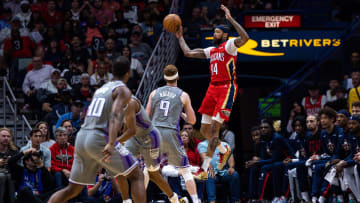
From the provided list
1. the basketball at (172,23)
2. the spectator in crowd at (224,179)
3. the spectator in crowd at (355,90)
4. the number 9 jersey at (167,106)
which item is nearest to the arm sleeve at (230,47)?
the basketball at (172,23)

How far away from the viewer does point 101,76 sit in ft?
49.8

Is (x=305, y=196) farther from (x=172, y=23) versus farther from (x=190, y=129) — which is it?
(x=172, y=23)

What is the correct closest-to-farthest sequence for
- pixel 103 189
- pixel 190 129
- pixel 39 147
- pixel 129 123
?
1. pixel 129 123
2. pixel 39 147
3. pixel 103 189
4. pixel 190 129

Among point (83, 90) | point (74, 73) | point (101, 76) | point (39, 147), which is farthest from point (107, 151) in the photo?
point (74, 73)

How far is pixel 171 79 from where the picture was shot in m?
9.66

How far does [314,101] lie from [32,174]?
6935 millimetres

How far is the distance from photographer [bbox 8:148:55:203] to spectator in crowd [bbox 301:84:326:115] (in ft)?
21.4

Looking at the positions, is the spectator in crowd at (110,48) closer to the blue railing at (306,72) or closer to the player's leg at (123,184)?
the blue railing at (306,72)

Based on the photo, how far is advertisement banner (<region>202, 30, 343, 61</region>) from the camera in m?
15.9

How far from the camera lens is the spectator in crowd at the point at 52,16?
712 inches

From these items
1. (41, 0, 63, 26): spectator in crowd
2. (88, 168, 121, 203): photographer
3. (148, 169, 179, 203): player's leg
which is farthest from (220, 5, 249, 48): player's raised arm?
(41, 0, 63, 26): spectator in crowd

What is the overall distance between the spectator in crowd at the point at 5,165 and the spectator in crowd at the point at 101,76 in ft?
13.7

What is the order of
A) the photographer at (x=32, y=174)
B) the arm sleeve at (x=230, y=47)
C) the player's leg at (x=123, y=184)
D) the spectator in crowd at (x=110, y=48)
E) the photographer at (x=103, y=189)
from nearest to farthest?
the player's leg at (x=123, y=184)
the arm sleeve at (x=230, y=47)
the photographer at (x=32, y=174)
the photographer at (x=103, y=189)
the spectator in crowd at (x=110, y=48)

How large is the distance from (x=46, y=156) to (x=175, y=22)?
3603mm
